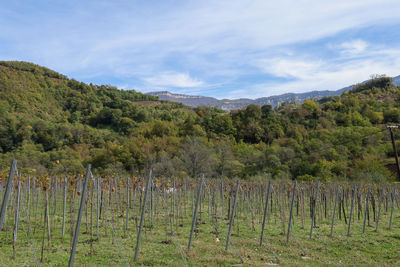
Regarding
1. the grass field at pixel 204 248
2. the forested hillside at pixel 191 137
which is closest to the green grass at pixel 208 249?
the grass field at pixel 204 248

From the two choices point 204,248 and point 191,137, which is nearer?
point 204,248

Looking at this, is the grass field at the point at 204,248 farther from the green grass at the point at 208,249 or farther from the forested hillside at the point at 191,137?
the forested hillside at the point at 191,137

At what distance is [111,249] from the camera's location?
7762mm

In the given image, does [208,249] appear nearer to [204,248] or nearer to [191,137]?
[204,248]

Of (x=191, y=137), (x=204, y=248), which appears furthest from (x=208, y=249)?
(x=191, y=137)

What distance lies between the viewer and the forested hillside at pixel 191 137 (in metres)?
37.5

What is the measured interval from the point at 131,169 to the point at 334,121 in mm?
37393

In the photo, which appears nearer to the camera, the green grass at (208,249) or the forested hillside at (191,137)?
the green grass at (208,249)

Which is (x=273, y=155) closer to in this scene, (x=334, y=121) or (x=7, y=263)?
(x=334, y=121)

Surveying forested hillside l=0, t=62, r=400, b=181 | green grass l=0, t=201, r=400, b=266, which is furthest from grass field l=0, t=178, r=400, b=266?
forested hillside l=0, t=62, r=400, b=181

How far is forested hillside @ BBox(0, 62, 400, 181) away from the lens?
37.5 m

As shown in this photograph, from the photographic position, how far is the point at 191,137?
1880 inches

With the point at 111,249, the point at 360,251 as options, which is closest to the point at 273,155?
the point at 360,251

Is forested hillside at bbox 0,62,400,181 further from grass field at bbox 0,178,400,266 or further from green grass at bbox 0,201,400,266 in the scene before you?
green grass at bbox 0,201,400,266
